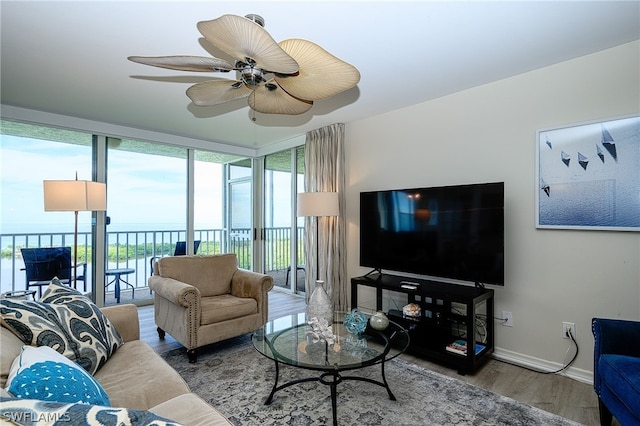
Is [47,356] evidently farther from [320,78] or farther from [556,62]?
[556,62]

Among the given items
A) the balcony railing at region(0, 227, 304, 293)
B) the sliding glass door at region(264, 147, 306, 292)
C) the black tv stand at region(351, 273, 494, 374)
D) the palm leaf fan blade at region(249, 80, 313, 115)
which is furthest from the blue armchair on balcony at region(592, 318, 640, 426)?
the balcony railing at region(0, 227, 304, 293)

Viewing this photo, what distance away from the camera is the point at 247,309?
2.97 m

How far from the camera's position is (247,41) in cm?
138

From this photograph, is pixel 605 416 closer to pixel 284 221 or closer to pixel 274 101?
pixel 274 101

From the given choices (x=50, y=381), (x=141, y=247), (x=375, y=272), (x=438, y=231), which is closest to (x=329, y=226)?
(x=375, y=272)

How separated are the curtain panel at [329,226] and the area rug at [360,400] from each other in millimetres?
1505

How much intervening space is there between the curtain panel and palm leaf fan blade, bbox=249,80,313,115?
1.74 m

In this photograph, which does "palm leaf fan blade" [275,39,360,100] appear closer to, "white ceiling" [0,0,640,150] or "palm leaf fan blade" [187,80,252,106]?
"palm leaf fan blade" [187,80,252,106]

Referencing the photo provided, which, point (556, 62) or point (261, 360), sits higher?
point (556, 62)

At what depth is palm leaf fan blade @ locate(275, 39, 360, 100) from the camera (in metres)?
1.50

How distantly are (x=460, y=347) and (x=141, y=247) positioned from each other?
4600mm

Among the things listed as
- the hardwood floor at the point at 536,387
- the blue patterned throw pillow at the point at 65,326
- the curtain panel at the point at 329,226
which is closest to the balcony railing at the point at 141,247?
the curtain panel at the point at 329,226

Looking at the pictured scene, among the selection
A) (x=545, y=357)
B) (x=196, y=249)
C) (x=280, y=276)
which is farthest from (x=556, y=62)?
(x=196, y=249)

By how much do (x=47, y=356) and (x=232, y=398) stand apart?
4.30 feet
